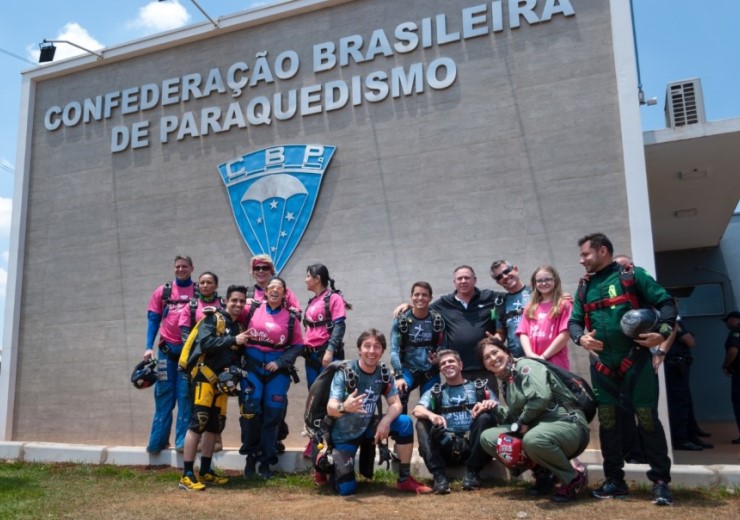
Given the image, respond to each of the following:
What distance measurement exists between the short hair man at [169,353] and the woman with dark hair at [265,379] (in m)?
1.47

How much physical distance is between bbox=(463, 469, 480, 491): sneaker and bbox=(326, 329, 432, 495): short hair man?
298 mm

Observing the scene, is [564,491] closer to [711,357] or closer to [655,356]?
[655,356]

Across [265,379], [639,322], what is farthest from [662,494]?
[265,379]

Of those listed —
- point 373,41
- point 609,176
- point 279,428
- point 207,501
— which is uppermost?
point 373,41

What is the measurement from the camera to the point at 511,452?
178 inches

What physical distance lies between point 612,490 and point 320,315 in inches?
116

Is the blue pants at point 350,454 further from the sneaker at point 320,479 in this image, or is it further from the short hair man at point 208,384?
the short hair man at point 208,384

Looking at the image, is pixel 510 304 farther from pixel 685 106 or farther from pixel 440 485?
pixel 685 106

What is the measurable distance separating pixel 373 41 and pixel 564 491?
5.62 metres

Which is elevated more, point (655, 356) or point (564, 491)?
point (655, 356)

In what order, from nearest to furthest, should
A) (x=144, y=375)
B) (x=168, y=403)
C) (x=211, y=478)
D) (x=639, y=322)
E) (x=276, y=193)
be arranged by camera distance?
1. (x=639, y=322)
2. (x=211, y=478)
3. (x=144, y=375)
4. (x=168, y=403)
5. (x=276, y=193)

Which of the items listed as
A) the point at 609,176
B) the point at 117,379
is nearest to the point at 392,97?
the point at 609,176

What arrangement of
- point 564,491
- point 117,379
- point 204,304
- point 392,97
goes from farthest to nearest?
point 117,379
point 392,97
point 204,304
point 564,491

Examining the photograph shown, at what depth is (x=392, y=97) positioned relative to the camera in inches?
305
